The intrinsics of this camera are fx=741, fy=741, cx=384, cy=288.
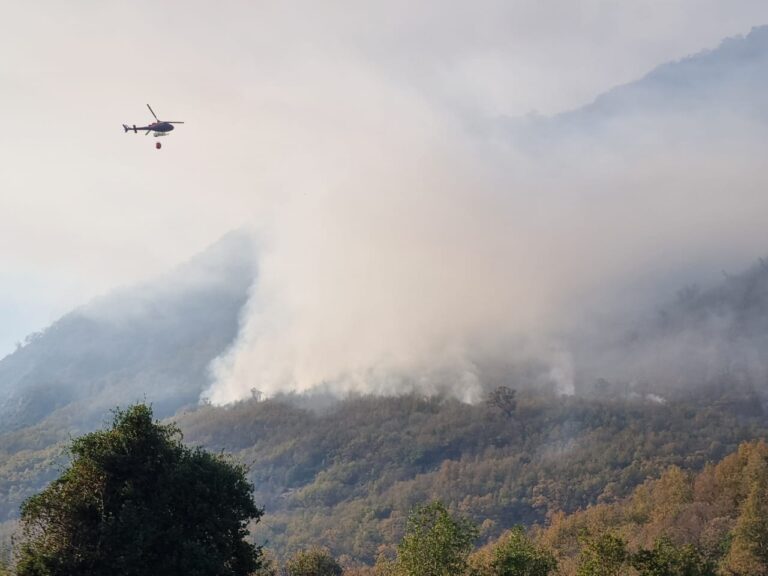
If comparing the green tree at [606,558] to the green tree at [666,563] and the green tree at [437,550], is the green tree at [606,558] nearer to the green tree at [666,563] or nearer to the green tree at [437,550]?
the green tree at [666,563]

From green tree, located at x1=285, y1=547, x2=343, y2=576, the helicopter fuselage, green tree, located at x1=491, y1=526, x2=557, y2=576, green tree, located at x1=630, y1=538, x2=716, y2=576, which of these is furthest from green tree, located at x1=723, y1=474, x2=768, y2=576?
the helicopter fuselage

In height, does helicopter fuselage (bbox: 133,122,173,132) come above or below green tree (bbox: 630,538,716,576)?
above

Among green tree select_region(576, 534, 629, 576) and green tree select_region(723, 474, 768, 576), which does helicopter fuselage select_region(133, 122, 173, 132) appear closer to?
green tree select_region(576, 534, 629, 576)

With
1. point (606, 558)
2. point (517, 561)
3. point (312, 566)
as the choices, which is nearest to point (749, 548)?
point (606, 558)

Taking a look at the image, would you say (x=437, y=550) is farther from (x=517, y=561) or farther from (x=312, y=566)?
(x=312, y=566)

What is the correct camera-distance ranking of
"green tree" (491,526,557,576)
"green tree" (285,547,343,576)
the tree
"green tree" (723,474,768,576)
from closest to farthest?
the tree → "green tree" (491,526,557,576) → "green tree" (285,547,343,576) → "green tree" (723,474,768,576)

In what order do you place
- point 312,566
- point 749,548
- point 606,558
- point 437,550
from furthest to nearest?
point 749,548 → point 312,566 → point 606,558 → point 437,550

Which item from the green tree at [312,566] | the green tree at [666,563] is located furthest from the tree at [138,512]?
the green tree at [666,563]

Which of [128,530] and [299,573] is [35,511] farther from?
[299,573]
